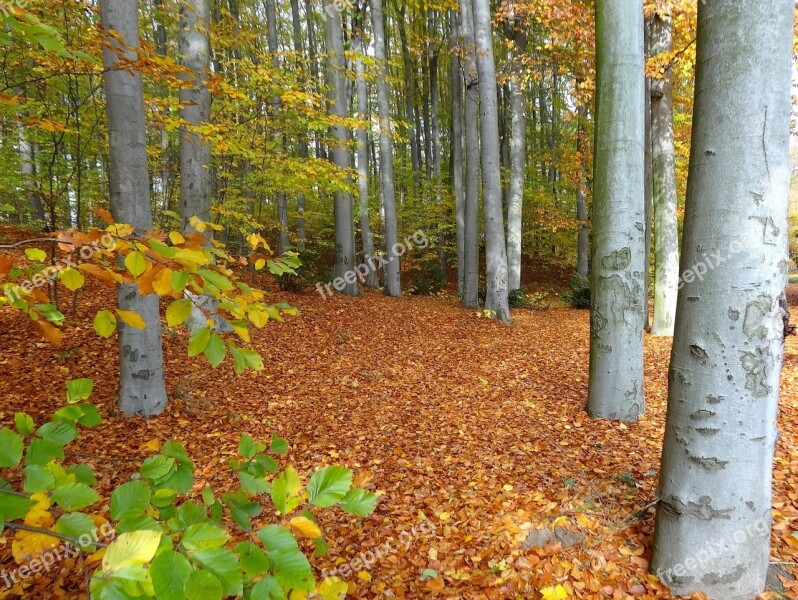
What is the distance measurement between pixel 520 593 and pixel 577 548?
17.5 inches

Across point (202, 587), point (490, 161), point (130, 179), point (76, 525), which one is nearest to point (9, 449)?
point (76, 525)

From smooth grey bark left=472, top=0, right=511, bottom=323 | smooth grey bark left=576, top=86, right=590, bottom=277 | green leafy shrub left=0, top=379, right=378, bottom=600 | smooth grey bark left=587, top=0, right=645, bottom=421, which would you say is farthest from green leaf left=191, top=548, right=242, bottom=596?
smooth grey bark left=576, top=86, right=590, bottom=277

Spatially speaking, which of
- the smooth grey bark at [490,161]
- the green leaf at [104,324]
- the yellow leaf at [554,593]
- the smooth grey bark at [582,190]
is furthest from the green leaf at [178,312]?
the smooth grey bark at [582,190]

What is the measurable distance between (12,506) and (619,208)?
410 centimetres

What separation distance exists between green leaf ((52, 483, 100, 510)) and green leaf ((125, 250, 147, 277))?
19.8 inches

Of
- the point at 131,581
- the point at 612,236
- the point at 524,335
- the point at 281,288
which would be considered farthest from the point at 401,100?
the point at 131,581

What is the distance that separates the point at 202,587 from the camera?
0.71 metres

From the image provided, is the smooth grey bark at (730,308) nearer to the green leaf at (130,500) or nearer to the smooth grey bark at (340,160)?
the green leaf at (130,500)

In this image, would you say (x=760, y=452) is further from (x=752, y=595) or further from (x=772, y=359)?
(x=752, y=595)

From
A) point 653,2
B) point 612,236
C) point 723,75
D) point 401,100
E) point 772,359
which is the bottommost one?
point 772,359

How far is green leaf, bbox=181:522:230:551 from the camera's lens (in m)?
0.76

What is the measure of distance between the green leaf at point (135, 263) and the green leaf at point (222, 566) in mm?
650

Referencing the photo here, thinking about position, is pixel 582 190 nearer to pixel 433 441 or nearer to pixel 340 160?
pixel 340 160

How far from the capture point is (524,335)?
8.26m
